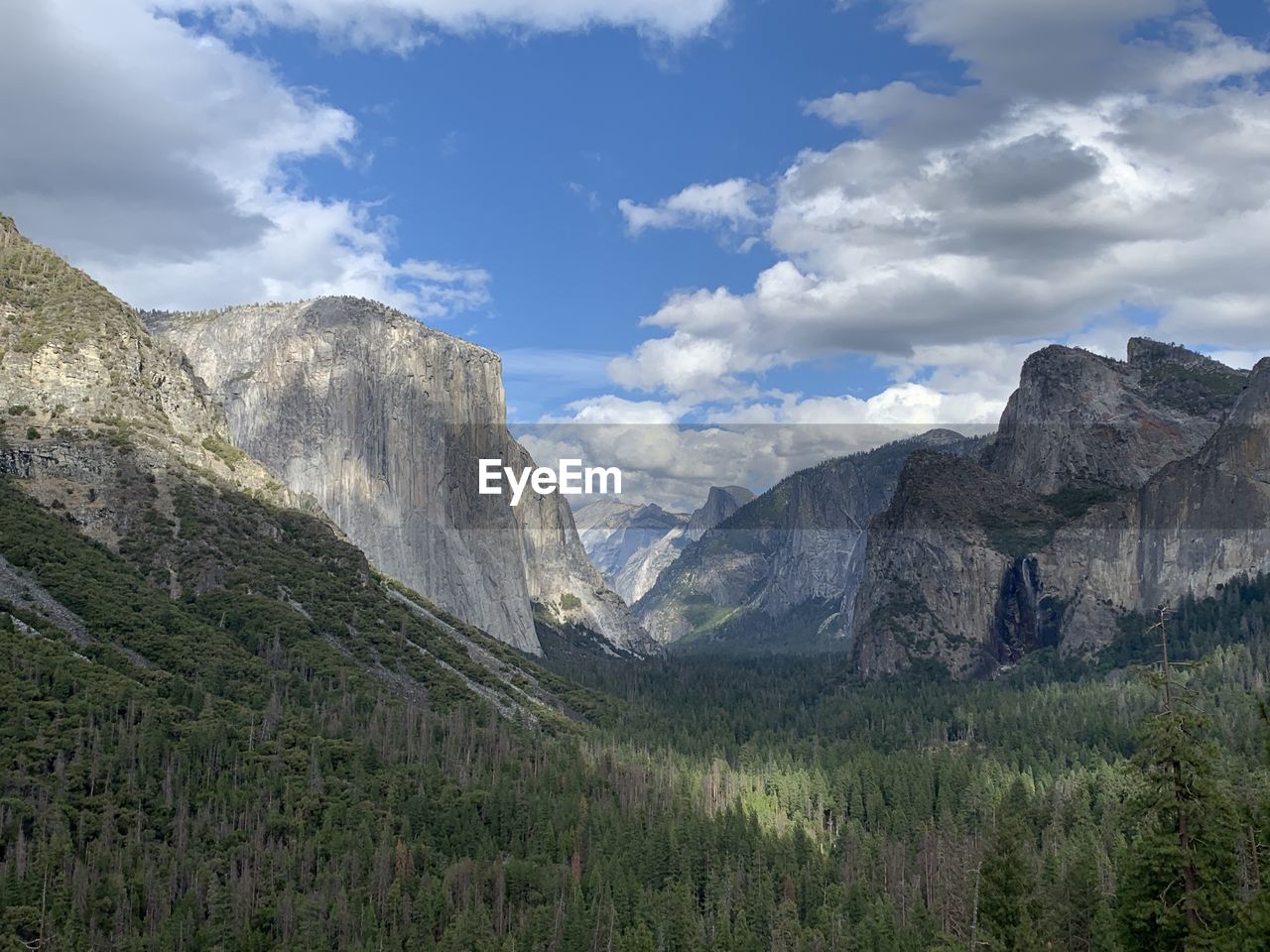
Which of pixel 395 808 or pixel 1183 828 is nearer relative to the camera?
pixel 1183 828

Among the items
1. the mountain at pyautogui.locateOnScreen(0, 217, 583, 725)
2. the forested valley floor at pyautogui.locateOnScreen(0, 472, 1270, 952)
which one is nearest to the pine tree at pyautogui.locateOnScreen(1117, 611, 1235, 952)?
the forested valley floor at pyautogui.locateOnScreen(0, 472, 1270, 952)

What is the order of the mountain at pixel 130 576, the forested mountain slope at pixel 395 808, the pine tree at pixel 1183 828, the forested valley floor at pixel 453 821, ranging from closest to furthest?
the pine tree at pixel 1183 828
the forested valley floor at pixel 453 821
the forested mountain slope at pixel 395 808
the mountain at pixel 130 576

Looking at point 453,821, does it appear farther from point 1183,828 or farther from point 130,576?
point 1183,828

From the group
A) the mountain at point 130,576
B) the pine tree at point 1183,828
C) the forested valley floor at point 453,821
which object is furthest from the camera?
the mountain at point 130,576

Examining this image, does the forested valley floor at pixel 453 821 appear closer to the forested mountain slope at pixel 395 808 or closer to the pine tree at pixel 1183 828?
the pine tree at pixel 1183 828

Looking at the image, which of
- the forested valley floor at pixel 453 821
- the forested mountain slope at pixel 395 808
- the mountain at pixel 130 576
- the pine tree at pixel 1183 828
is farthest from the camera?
the mountain at pixel 130 576

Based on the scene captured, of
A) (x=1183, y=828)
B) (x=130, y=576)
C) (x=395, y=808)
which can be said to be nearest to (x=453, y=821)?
(x=395, y=808)

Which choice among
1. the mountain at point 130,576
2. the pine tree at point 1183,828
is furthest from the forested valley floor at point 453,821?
the mountain at point 130,576

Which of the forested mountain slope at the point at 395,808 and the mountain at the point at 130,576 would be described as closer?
the forested mountain slope at the point at 395,808

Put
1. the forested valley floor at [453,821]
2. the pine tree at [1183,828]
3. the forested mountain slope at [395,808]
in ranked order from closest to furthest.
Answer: the pine tree at [1183,828], the forested valley floor at [453,821], the forested mountain slope at [395,808]

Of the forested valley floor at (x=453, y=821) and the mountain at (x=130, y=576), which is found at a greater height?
the mountain at (x=130, y=576)

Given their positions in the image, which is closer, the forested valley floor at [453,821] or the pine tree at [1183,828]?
the pine tree at [1183,828]
